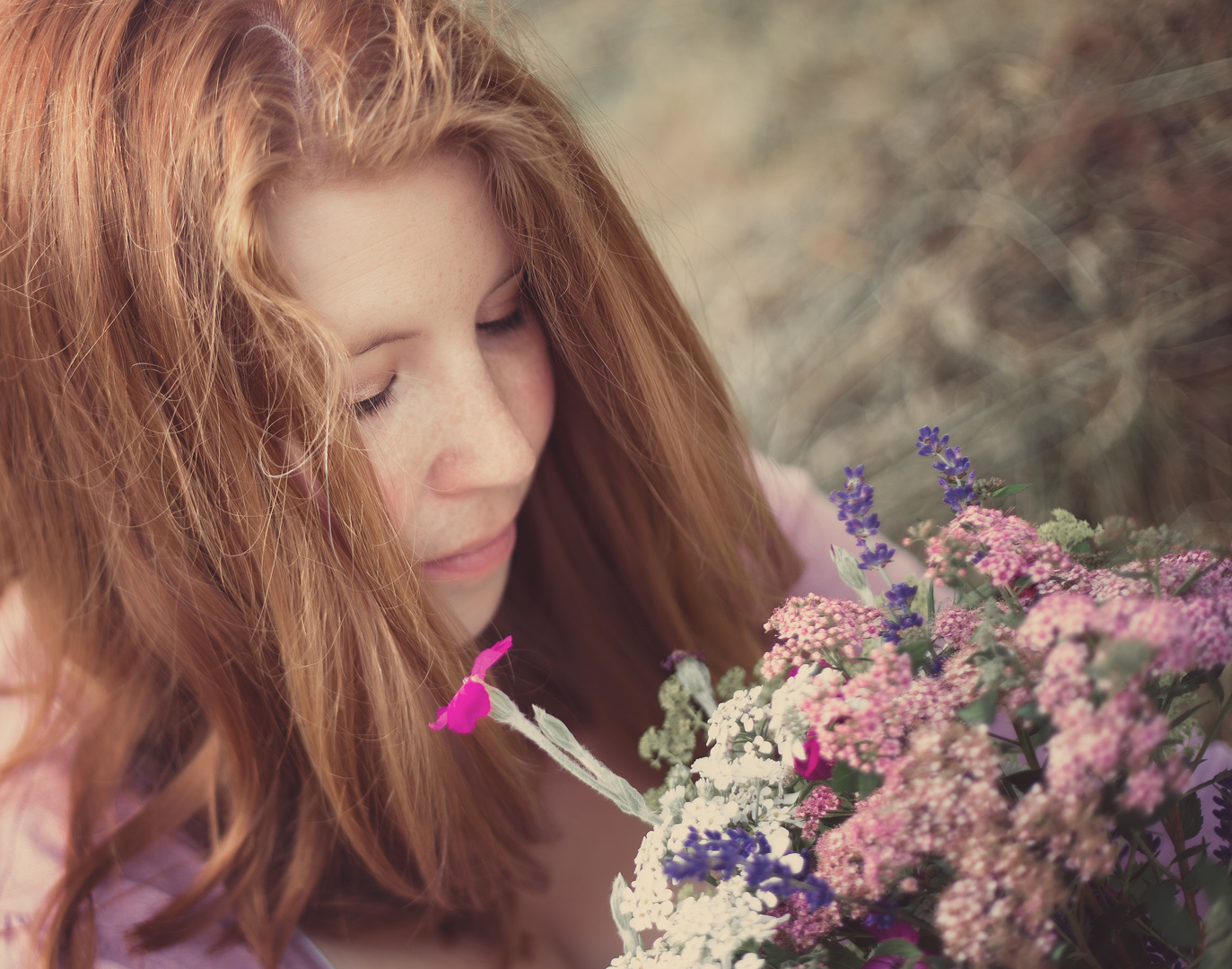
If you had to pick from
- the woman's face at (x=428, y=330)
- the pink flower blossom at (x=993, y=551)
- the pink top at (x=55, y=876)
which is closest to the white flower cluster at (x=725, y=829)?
the pink flower blossom at (x=993, y=551)

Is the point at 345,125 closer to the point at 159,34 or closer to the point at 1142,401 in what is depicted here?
the point at 159,34

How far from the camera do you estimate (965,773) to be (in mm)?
474

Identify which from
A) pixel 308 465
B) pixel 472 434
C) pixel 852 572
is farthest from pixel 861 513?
pixel 308 465

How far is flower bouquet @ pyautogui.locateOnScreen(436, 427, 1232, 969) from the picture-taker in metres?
0.44

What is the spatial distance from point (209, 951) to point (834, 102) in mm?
2313

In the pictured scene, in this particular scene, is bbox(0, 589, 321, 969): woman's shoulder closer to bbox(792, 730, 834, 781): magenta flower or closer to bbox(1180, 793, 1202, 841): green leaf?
bbox(792, 730, 834, 781): magenta flower

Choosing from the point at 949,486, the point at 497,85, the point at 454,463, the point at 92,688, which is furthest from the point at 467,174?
the point at 92,688

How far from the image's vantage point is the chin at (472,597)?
96cm

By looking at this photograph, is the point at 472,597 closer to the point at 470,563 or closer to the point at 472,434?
the point at 470,563

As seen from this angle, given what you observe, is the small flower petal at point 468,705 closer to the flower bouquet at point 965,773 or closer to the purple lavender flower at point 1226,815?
the flower bouquet at point 965,773

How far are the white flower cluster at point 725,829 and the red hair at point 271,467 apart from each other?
373mm

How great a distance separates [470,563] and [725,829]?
1.54 feet

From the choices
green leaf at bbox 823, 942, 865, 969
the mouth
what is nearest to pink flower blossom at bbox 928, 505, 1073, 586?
green leaf at bbox 823, 942, 865, 969

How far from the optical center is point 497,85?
877 millimetres
